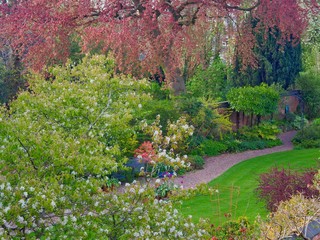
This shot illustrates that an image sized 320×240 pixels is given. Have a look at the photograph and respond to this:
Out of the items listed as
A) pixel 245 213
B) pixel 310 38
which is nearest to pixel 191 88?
pixel 310 38

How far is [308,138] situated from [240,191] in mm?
5297

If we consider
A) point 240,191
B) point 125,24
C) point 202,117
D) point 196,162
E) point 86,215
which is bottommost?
point 240,191

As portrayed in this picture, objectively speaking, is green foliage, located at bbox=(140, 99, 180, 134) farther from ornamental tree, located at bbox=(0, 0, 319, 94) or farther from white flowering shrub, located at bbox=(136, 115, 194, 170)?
white flowering shrub, located at bbox=(136, 115, 194, 170)

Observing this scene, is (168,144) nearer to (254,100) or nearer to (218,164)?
(218,164)

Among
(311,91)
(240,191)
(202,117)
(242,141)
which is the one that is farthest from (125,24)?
(311,91)

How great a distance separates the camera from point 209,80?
17.7m

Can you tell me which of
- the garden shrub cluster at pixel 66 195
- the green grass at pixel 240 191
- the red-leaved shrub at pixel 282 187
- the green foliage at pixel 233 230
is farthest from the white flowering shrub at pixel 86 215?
the green grass at pixel 240 191

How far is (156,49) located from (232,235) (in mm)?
5852

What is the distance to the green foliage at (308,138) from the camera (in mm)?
13938

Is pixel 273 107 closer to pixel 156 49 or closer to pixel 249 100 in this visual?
pixel 249 100

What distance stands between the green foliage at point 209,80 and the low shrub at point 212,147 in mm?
4033

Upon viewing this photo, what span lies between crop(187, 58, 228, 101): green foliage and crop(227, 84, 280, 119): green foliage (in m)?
1.98

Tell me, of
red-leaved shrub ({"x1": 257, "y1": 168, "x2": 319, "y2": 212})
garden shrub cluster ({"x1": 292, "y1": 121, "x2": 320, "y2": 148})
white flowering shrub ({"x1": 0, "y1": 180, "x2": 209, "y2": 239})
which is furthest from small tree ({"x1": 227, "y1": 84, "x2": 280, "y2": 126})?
white flowering shrub ({"x1": 0, "y1": 180, "x2": 209, "y2": 239})

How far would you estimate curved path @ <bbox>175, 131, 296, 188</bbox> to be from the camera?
10883mm
